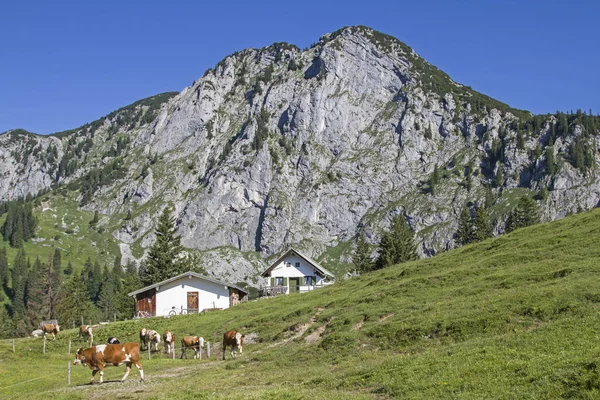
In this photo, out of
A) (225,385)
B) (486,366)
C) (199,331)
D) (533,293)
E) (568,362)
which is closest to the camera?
(568,362)

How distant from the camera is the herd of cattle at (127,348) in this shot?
2848 cm

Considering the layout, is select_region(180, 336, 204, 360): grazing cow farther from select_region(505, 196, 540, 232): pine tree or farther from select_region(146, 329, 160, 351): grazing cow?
select_region(505, 196, 540, 232): pine tree

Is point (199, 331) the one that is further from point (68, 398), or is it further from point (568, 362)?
point (568, 362)

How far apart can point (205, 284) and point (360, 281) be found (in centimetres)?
2445

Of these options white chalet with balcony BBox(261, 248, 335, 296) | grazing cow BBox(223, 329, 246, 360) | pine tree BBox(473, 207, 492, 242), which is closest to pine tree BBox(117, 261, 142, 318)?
white chalet with balcony BBox(261, 248, 335, 296)

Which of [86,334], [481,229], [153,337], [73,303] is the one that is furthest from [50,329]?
[481,229]

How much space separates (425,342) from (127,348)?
51.4 ft

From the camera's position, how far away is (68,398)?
966 inches

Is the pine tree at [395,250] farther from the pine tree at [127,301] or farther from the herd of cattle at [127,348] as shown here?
the herd of cattle at [127,348]

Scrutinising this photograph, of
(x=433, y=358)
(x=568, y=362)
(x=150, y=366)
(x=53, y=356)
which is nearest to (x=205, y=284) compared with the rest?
(x=53, y=356)

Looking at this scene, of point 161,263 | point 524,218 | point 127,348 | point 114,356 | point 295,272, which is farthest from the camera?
point 524,218

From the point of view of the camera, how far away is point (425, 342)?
2866 centimetres

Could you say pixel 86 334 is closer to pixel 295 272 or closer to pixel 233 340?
pixel 233 340

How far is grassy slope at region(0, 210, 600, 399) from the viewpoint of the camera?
19172 millimetres
